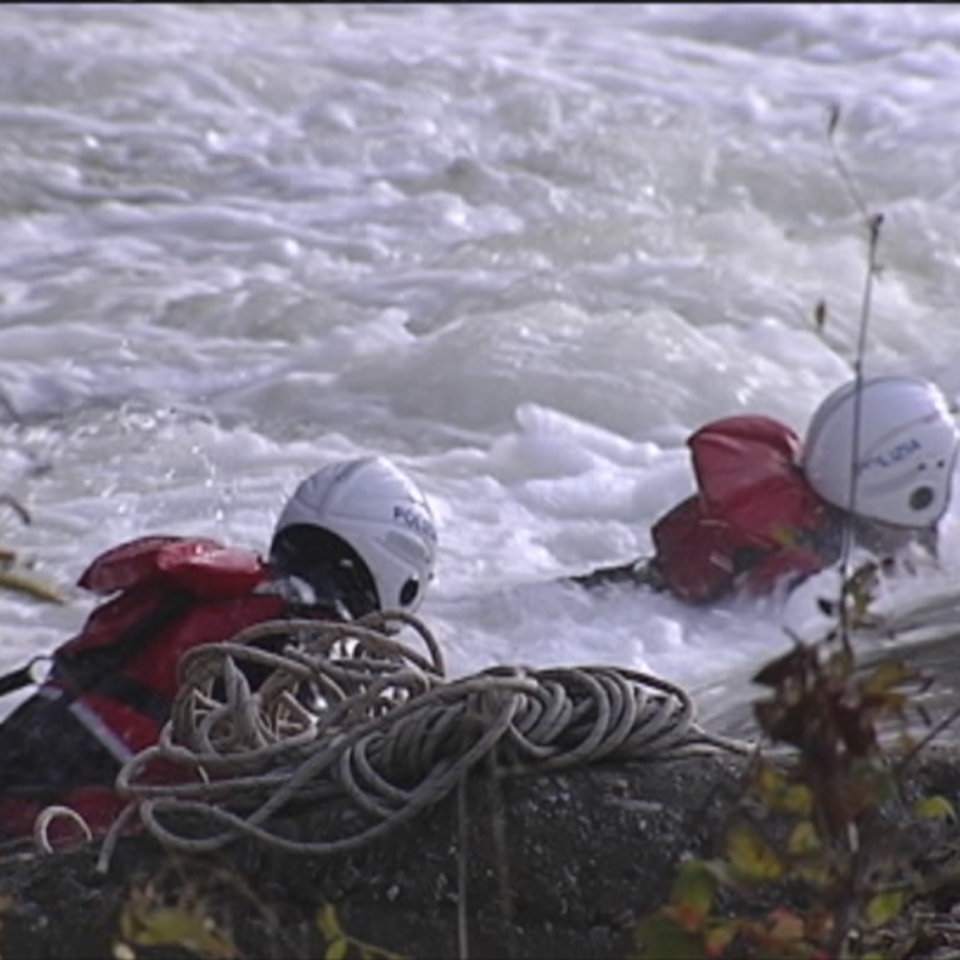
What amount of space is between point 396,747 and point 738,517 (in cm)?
309

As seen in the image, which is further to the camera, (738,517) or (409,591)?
(738,517)

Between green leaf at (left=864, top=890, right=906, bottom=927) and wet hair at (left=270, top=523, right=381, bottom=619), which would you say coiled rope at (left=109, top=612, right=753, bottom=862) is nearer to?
green leaf at (left=864, top=890, right=906, bottom=927)

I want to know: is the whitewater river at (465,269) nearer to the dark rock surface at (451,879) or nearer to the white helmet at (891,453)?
the white helmet at (891,453)

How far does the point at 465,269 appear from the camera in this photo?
36.0 ft

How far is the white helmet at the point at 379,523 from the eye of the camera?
589 cm

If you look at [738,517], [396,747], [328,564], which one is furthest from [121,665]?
[738,517]

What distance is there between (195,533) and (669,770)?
162 inches

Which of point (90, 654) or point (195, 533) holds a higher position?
point (90, 654)

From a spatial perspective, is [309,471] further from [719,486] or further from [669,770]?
[669,770]

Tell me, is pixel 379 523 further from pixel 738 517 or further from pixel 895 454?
pixel 895 454

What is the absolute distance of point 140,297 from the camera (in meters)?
10.5

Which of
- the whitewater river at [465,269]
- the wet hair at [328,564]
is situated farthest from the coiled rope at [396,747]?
the whitewater river at [465,269]

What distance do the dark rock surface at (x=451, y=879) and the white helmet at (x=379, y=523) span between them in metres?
2.02

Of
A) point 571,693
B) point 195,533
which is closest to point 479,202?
point 195,533
